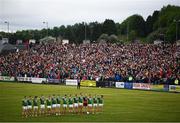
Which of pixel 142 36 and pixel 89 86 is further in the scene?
pixel 142 36

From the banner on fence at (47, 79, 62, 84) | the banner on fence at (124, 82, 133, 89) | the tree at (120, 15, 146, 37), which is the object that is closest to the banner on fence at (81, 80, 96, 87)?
the banner on fence at (47, 79, 62, 84)

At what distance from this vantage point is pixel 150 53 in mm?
74500

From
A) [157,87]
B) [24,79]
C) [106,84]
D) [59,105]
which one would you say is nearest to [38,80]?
[24,79]

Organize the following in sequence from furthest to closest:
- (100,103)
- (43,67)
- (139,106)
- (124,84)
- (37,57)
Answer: (37,57) < (43,67) < (124,84) < (139,106) < (100,103)

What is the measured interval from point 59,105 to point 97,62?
4280 centimetres

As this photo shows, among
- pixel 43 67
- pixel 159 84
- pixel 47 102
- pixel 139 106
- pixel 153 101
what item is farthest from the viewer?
pixel 43 67

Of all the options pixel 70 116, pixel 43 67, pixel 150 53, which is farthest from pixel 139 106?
pixel 43 67

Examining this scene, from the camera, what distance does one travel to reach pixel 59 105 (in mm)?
35969

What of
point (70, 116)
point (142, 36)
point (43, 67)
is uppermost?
point (142, 36)

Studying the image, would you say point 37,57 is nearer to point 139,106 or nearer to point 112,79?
point 112,79

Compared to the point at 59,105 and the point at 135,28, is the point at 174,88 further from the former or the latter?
the point at 135,28

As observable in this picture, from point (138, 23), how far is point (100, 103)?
118m

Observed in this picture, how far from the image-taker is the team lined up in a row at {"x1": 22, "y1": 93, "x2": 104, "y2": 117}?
1378 inches

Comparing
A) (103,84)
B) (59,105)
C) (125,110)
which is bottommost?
(125,110)
